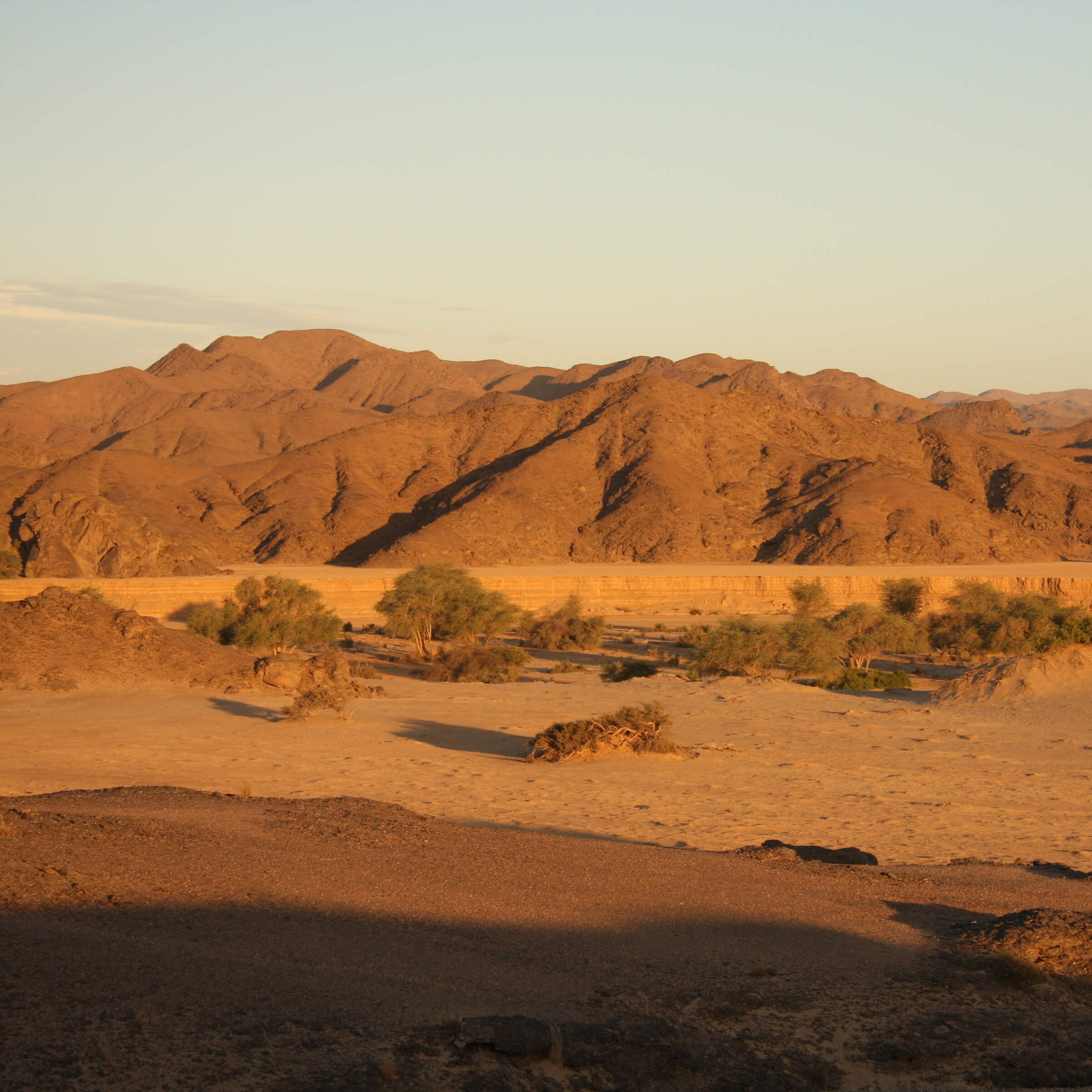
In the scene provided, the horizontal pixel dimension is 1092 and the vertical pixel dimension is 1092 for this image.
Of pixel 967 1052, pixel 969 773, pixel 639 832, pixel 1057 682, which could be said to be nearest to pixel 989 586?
pixel 1057 682

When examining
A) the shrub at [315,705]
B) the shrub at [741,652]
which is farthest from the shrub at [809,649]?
the shrub at [315,705]

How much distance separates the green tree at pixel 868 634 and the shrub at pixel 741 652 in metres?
3.79

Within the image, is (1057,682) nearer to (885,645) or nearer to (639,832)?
(885,645)

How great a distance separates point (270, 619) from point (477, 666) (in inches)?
298

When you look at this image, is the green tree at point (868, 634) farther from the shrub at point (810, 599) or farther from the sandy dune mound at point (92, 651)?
the sandy dune mound at point (92, 651)

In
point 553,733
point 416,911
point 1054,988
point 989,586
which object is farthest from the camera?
point 989,586

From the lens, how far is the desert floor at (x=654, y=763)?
42.9 ft

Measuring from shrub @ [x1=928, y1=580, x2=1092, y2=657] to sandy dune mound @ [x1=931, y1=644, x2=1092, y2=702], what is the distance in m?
1.32

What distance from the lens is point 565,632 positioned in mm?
39781

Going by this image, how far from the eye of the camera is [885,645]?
112ft

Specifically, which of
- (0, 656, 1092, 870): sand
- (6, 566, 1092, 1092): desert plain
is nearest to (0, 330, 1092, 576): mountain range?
(0, 656, 1092, 870): sand

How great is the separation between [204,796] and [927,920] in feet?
25.5

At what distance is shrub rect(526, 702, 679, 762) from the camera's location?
57.1 ft

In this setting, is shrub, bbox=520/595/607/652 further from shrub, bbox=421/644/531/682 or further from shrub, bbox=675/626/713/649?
shrub, bbox=421/644/531/682
